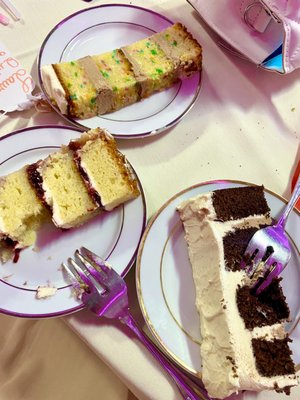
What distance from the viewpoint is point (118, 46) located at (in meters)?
1.35

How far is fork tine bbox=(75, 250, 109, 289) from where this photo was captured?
3.26ft

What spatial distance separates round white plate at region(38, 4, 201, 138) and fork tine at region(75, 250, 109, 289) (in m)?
0.35

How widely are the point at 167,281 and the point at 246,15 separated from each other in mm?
849

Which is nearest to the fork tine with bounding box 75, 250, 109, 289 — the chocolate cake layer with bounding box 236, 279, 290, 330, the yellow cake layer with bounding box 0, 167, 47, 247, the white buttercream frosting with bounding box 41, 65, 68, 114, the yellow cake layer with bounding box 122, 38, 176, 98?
the yellow cake layer with bounding box 0, 167, 47, 247

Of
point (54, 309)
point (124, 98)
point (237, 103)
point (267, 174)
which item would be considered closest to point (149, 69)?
point (124, 98)

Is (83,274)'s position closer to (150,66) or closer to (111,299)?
(111,299)

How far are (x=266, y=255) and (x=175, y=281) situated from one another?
221 mm

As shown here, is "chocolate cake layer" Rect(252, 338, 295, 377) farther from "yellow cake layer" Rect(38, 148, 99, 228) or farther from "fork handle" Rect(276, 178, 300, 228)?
"yellow cake layer" Rect(38, 148, 99, 228)

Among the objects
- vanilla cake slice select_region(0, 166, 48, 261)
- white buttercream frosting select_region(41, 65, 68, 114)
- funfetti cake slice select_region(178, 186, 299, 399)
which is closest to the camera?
funfetti cake slice select_region(178, 186, 299, 399)

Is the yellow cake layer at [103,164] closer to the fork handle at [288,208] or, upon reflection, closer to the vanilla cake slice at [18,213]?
the vanilla cake slice at [18,213]

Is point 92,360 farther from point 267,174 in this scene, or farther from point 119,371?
point 267,174

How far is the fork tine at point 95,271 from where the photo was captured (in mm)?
995

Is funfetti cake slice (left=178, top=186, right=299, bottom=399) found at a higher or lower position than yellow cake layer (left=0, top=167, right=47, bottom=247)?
lower

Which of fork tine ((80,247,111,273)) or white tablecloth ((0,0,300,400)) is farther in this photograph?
white tablecloth ((0,0,300,400))
